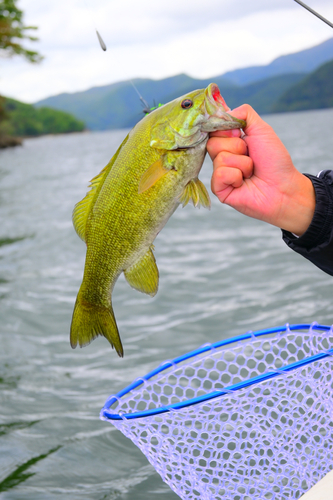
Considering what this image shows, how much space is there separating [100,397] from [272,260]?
4.01 m

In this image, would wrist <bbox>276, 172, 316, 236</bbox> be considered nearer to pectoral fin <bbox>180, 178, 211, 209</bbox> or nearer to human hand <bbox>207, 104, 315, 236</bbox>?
human hand <bbox>207, 104, 315, 236</bbox>

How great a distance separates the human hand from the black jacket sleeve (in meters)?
0.04

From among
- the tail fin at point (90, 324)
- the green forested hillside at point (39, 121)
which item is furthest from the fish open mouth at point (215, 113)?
the green forested hillside at point (39, 121)

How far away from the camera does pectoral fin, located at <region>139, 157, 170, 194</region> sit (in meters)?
2.07

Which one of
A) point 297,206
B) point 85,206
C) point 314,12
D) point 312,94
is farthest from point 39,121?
point 297,206

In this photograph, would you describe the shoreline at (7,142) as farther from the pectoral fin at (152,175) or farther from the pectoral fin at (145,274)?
the pectoral fin at (152,175)

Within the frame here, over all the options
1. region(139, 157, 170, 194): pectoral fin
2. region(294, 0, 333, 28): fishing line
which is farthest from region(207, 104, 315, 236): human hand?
region(294, 0, 333, 28): fishing line

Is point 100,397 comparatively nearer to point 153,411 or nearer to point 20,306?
point 153,411

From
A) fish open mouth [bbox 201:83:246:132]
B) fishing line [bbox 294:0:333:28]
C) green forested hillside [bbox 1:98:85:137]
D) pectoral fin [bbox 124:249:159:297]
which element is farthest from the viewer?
green forested hillside [bbox 1:98:85:137]

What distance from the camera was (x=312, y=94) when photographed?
126188mm

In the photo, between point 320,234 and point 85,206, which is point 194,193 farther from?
point 320,234

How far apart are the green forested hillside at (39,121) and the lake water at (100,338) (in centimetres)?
11366

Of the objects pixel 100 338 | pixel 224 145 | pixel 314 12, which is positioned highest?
pixel 314 12

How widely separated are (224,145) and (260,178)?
385 millimetres
